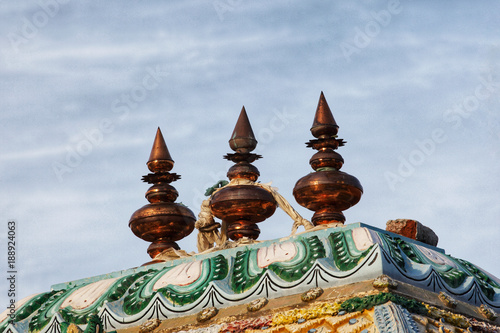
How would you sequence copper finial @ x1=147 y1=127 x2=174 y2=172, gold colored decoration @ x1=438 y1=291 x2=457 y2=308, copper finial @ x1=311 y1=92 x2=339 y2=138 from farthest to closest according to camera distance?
copper finial @ x1=147 y1=127 x2=174 y2=172
copper finial @ x1=311 y1=92 x2=339 y2=138
gold colored decoration @ x1=438 y1=291 x2=457 y2=308

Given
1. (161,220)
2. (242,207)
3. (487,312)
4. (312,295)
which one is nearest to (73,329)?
(242,207)

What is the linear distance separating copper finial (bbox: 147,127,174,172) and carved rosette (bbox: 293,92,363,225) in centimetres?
259

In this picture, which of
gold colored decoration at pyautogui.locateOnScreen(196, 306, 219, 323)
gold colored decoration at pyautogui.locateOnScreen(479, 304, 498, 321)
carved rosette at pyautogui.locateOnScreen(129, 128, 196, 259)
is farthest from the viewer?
carved rosette at pyautogui.locateOnScreen(129, 128, 196, 259)

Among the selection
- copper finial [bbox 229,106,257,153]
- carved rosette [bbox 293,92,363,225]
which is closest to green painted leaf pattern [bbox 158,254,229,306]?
carved rosette [bbox 293,92,363,225]

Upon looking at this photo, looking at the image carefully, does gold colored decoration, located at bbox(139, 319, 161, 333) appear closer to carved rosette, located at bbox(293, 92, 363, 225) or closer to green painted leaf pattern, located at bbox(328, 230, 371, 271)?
green painted leaf pattern, located at bbox(328, 230, 371, 271)

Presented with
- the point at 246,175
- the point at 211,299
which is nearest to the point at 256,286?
the point at 211,299

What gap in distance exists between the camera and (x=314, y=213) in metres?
17.6

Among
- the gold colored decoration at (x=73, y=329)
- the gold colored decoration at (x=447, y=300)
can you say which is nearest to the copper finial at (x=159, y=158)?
the gold colored decoration at (x=73, y=329)

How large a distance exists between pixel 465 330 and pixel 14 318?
5.87 metres

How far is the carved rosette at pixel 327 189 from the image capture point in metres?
17.3

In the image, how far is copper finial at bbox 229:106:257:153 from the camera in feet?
60.2

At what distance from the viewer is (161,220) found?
61.9ft

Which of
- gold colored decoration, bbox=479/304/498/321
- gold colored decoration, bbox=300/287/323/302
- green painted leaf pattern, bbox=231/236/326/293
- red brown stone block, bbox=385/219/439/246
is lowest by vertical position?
gold colored decoration, bbox=479/304/498/321

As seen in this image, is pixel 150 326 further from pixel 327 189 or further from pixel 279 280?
pixel 327 189
